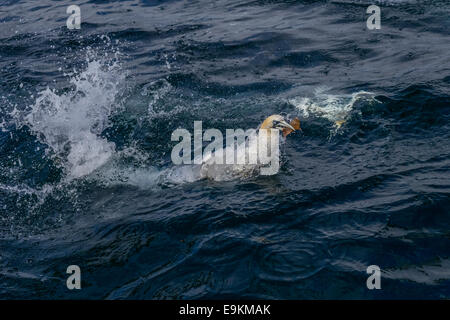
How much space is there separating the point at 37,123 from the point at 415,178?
801 cm

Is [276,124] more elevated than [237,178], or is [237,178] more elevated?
[276,124]

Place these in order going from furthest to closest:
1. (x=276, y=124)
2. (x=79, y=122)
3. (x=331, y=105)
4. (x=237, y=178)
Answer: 1. (x=79, y=122)
2. (x=331, y=105)
3. (x=276, y=124)
4. (x=237, y=178)

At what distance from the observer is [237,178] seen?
8.09 metres

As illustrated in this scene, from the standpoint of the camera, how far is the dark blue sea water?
19.0ft

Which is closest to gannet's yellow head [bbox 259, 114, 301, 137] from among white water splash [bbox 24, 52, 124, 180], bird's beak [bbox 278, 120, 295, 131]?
bird's beak [bbox 278, 120, 295, 131]

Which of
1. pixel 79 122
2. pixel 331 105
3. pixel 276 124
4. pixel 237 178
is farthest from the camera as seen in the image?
pixel 79 122

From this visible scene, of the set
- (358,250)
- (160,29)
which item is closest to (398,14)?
(160,29)

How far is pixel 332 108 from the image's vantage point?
378 inches

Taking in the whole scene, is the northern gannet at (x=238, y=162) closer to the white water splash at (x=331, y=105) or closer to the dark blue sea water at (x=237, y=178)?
the dark blue sea water at (x=237, y=178)

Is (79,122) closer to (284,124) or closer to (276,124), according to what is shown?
(276,124)

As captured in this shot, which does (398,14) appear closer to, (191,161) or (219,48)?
(219,48)

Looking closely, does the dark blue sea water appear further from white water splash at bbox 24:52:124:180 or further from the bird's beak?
the bird's beak

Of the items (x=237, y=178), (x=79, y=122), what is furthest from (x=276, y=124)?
(x=79, y=122)

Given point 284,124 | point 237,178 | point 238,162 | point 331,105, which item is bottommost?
point 237,178
